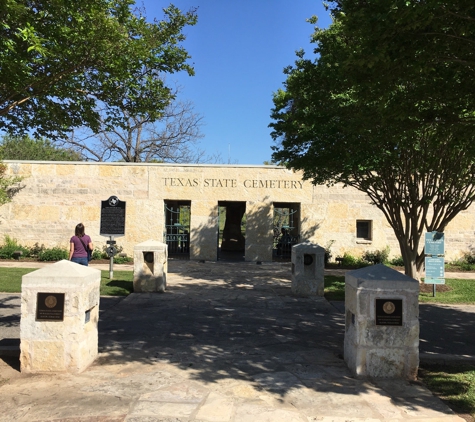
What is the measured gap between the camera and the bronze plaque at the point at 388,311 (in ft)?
15.8

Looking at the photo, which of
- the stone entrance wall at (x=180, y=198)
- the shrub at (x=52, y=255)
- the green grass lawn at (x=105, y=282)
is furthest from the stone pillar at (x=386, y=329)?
the shrub at (x=52, y=255)

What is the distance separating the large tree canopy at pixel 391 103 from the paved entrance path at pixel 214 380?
353cm

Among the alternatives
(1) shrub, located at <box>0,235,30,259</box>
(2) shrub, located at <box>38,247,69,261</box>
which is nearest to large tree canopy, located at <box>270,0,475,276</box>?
(2) shrub, located at <box>38,247,69,261</box>

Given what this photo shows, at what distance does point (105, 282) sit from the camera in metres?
11.6

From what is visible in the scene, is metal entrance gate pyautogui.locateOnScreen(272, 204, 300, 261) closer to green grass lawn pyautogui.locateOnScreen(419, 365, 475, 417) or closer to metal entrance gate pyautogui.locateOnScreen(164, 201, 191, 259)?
metal entrance gate pyautogui.locateOnScreen(164, 201, 191, 259)

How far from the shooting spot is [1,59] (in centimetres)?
502

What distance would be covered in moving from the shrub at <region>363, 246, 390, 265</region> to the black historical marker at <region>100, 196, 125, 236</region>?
1063cm

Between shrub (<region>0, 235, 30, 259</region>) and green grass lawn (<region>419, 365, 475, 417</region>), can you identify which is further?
shrub (<region>0, 235, 30, 259</region>)

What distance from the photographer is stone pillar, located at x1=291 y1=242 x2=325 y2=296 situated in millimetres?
10469

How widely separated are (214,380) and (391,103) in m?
4.35

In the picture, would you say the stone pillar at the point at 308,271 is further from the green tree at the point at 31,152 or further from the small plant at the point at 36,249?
the green tree at the point at 31,152

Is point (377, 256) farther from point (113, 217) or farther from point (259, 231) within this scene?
point (113, 217)

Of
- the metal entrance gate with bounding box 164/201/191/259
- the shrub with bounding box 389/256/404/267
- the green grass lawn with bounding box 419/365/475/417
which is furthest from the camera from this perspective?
the metal entrance gate with bounding box 164/201/191/259

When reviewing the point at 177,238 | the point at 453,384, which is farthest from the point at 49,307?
the point at 177,238
